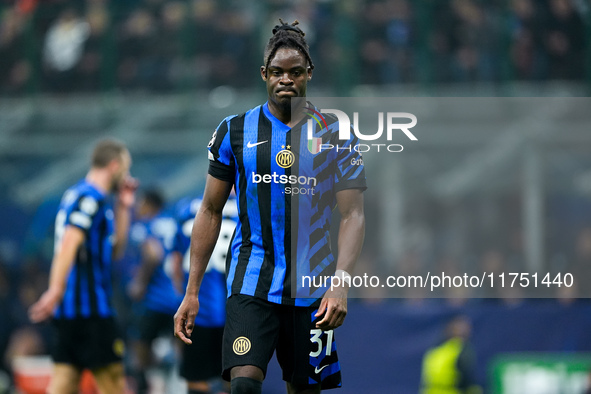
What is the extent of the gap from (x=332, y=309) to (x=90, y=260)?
10.8ft

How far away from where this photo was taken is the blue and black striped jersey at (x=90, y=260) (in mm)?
6797

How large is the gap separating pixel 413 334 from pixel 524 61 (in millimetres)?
4784

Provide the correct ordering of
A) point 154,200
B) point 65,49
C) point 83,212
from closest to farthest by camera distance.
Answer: point 83,212, point 154,200, point 65,49

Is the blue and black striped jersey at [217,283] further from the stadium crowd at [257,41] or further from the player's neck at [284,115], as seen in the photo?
the stadium crowd at [257,41]

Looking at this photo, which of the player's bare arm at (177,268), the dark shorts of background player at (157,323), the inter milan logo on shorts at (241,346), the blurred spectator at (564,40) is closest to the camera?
the inter milan logo on shorts at (241,346)

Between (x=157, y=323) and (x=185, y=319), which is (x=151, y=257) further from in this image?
(x=185, y=319)

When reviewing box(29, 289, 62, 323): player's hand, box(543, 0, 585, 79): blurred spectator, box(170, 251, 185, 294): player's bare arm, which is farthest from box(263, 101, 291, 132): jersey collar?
box(543, 0, 585, 79): blurred spectator

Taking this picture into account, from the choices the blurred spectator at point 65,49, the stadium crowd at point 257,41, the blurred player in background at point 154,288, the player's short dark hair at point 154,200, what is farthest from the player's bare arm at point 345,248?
the blurred spectator at point 65,49

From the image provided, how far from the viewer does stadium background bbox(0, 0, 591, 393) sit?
1012 centimetres

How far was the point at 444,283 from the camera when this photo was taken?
1053 centimetres

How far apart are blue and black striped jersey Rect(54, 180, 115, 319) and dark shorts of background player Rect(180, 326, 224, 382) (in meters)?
0.67

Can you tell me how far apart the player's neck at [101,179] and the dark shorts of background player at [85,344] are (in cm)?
98

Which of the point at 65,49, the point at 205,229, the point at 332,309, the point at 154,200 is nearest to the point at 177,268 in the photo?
the point at 154,200

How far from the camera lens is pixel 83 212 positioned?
6750 millimetres
